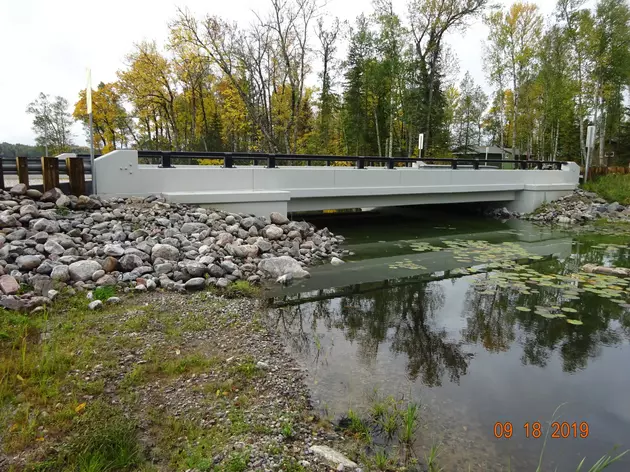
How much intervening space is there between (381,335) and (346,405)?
1.92 metres

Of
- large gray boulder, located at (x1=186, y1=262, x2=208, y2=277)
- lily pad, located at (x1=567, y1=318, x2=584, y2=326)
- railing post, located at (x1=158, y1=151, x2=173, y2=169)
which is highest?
railing post, located at (x1=158, y1=151, x2=173, y2=169)

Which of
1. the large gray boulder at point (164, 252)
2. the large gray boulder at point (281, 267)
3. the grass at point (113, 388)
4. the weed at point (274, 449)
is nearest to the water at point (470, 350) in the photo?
the large gray boulder at point (281, 267)

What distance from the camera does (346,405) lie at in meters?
3.78

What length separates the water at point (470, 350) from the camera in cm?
347

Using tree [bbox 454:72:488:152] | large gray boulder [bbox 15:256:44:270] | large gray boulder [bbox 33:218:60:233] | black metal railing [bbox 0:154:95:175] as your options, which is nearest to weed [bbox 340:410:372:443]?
large gray boulder [bbox 15:256:44:270]

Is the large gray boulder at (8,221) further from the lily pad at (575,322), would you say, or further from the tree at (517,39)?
the tree at (517,39)

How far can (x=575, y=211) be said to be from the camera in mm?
16938

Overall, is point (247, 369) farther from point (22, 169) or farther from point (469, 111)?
point (469, 111)

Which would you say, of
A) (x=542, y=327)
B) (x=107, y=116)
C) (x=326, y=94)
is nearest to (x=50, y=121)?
(x=107, y=116)

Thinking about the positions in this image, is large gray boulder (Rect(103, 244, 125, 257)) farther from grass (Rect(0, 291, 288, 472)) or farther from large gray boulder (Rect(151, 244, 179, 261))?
grass (Rect(0, 291, 288, 472))

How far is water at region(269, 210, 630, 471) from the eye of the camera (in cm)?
347

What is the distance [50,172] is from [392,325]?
772 cm

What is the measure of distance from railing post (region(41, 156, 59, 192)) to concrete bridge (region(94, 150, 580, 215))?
83cm
